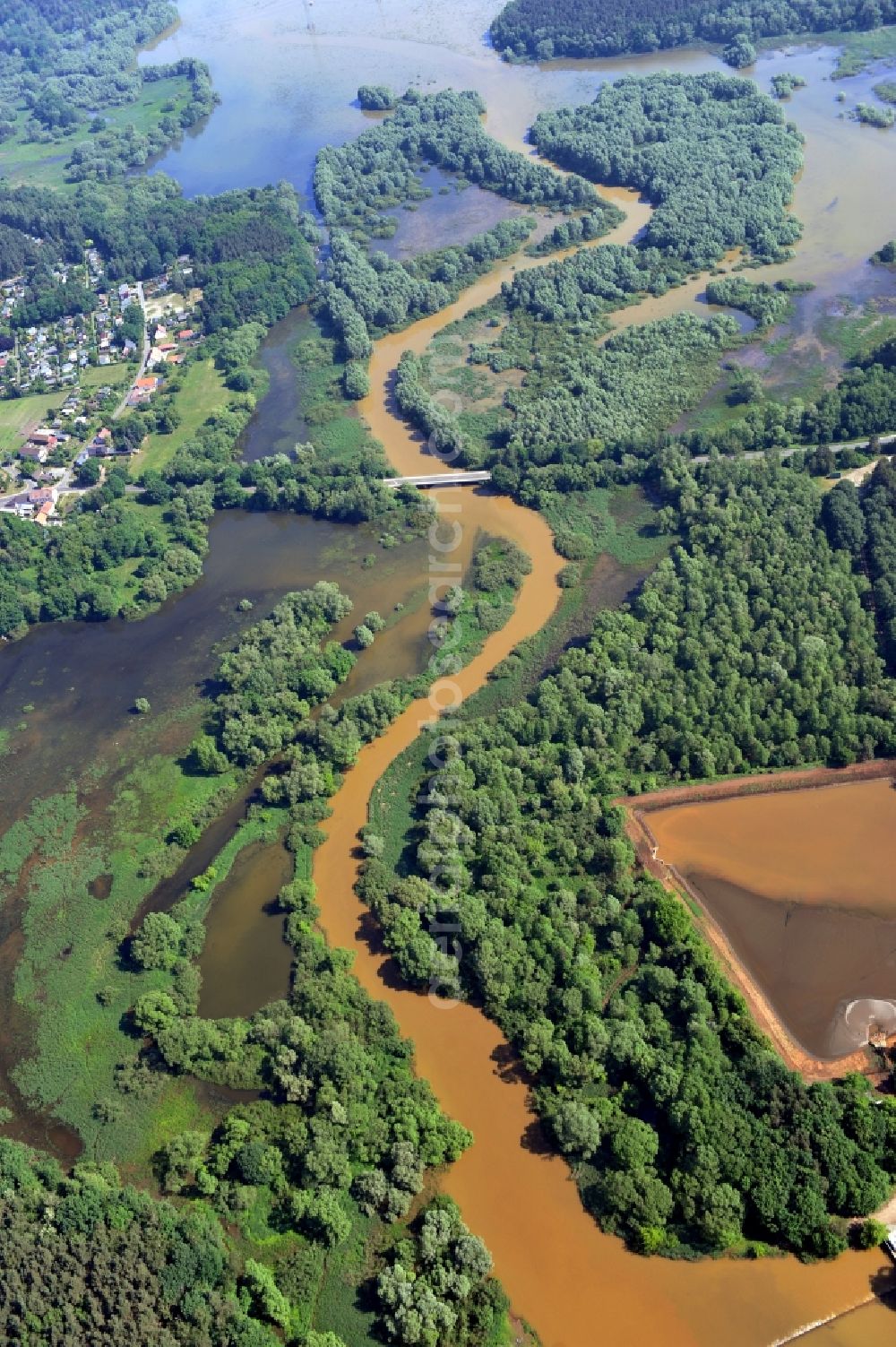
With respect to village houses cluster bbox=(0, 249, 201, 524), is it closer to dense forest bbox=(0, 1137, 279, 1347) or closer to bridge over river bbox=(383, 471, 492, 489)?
bridge over river bbox=(383, 471, 492, 489)

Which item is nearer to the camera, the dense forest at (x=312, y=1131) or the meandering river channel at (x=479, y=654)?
the meandering river channel at (x=479, y=654)

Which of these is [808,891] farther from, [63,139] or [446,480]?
[63,139]

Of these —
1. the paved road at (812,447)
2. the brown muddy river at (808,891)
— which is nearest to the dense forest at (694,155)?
the paved road at (812,447)

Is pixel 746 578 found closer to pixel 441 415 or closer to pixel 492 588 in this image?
pixel 492 588

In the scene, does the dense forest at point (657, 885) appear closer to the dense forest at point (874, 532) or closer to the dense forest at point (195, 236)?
the dense forest at point (874, 532)

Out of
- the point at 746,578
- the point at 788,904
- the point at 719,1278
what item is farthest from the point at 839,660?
the point at 719,1278
